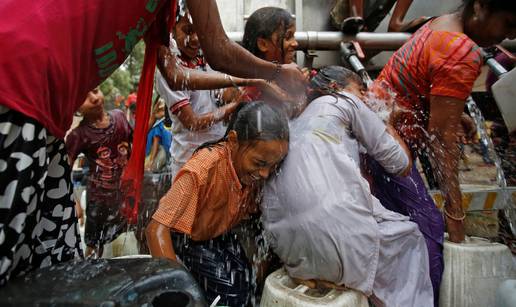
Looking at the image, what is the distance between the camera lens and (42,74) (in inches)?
42.6

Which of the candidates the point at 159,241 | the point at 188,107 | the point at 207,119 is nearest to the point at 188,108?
the point at 188,107

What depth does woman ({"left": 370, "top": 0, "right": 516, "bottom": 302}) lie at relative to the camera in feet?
7.78

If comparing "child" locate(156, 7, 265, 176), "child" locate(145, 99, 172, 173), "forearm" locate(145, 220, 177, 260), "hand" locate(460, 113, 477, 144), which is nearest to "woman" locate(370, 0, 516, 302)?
"hand" locate(460, 113, 477, 144)

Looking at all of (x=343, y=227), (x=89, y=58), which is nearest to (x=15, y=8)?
(x=89, y=58)

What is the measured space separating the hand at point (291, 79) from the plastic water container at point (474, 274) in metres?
1.43

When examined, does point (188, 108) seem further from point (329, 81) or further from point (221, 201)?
point (329, 81)

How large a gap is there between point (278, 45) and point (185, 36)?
655 mm

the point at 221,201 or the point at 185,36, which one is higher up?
the point at 185,36

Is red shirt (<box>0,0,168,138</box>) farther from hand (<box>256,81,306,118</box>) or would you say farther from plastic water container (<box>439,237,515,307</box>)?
plastic water container (<box>439,237,515,307</box>)

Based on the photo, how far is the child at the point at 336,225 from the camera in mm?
1835

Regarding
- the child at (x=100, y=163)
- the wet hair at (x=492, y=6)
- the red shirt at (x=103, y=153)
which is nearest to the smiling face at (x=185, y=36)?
the child at (x=100, y=163)

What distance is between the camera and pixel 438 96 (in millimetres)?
2422

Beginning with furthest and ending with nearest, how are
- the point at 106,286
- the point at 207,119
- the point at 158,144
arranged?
the point at 158,144
the point at 207,119
the point at 106,286

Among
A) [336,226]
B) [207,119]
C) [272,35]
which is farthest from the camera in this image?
[272,35]
